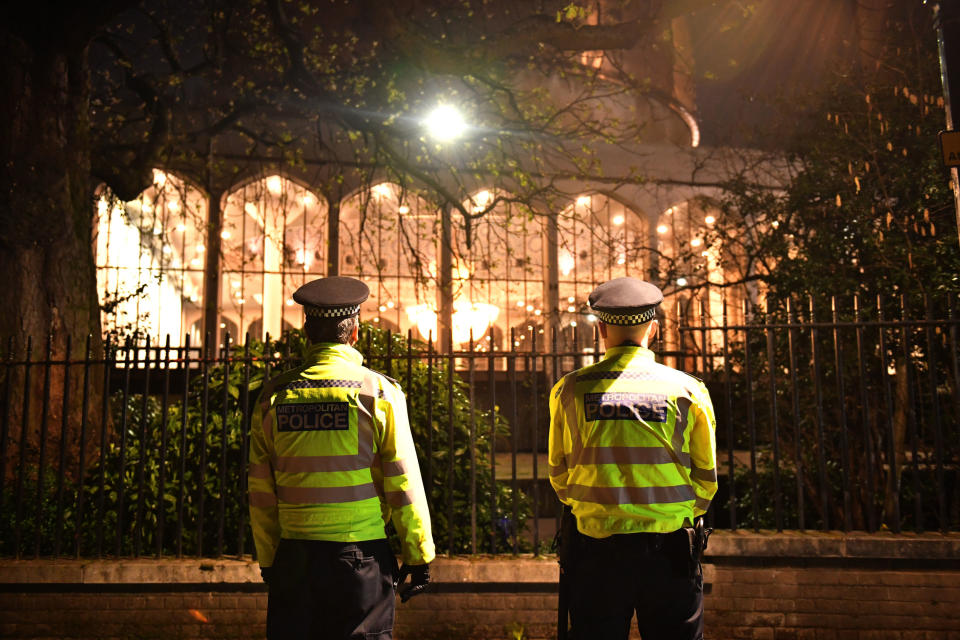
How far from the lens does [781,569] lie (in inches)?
207

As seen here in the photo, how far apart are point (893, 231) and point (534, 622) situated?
5.69 m

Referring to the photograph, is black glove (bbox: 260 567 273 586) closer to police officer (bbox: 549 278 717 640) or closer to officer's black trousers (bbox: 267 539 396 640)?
officer's black trousers (bbox: 267 539 396 640)

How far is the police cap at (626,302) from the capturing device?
3021 millimetres

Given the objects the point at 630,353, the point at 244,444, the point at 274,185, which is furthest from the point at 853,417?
the point at 274,185

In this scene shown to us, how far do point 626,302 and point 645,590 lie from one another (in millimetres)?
1113

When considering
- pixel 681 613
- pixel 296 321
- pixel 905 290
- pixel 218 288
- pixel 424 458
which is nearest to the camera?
pixel 681 613

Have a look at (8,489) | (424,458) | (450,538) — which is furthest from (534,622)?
(8,489)

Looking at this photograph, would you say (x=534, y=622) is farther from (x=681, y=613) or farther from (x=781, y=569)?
(x=681, y=613)

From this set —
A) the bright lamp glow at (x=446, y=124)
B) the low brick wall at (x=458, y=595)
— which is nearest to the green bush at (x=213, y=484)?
the low brick wall at (x=458, y=595)

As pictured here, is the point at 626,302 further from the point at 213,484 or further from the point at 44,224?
the point at 44,224

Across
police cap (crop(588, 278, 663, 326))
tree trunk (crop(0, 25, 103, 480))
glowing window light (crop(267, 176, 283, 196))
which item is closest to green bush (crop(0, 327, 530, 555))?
tree trunk (crop(0, 25, 103, 480))

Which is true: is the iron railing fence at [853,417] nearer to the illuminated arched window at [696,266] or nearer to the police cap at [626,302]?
the illuminated arched window at [696,266]

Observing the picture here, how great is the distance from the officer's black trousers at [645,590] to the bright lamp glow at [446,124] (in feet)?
28.4

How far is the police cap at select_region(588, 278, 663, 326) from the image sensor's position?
3.02 metres
